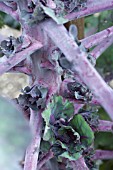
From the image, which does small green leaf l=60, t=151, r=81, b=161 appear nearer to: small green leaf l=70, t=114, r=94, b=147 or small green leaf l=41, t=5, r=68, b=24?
small green leaf l=70, t=114, r=94, b=147

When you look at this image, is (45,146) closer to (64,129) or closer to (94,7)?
(64,129)

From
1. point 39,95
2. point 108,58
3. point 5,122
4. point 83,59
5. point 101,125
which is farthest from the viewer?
point 108,58

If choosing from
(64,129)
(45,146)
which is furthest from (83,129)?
(45,146)

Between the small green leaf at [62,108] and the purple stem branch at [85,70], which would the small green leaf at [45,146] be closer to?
the small green leaf at [62,108]

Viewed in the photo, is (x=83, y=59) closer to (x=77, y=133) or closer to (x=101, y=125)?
(x=77, y=133)

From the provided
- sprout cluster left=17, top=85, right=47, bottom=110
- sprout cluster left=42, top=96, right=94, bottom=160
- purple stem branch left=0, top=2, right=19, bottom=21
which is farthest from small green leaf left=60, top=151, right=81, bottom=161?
purple stem branch left=0, top=2, right=19, bottom=21

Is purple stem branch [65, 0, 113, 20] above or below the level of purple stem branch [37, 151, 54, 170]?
above

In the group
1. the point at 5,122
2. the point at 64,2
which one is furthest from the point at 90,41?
the point at 5,122
